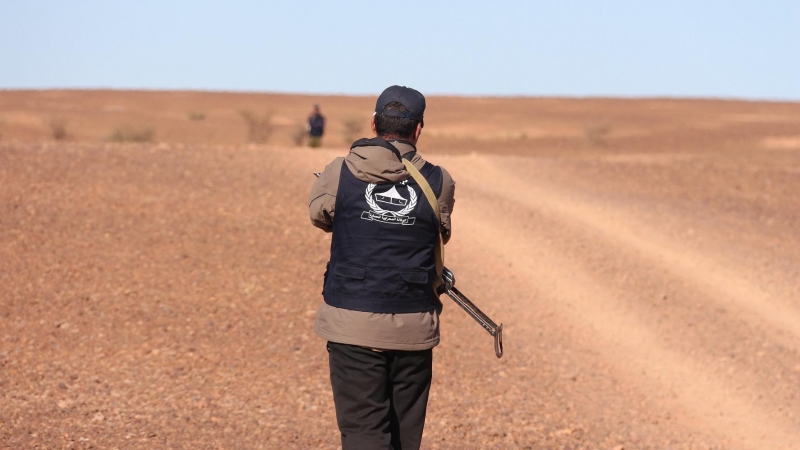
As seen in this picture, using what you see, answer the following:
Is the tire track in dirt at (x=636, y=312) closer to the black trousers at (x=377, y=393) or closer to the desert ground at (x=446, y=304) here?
the desert ground at (x=446, y=304)

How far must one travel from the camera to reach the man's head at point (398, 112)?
3.81 metres

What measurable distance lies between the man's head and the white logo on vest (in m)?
0.28

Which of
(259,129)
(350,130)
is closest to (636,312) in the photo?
(259,129)

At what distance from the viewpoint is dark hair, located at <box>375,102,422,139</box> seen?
382cm

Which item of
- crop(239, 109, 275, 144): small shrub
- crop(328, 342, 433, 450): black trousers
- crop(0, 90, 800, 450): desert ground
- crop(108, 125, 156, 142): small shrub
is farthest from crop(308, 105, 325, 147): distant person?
crop(328, 342, 433, 450): black trousers

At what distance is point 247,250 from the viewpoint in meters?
10.1

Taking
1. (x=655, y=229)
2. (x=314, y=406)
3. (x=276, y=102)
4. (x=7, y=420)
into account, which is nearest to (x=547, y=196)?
(x=655, y=229)

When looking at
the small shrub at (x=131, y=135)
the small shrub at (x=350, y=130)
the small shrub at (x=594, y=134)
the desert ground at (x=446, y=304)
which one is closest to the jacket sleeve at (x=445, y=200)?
the desert ground at (x=446, y=304)

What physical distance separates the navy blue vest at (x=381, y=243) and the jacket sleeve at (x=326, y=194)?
0.03 m

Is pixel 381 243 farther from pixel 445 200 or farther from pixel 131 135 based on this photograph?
pixel 131 135

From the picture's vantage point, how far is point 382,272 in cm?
369

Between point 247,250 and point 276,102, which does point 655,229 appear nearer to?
point 247,250

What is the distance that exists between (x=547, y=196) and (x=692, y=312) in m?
4.98

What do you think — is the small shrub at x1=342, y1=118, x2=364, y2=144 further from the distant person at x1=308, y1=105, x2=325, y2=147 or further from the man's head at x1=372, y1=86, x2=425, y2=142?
the man's head at x1=372, y1=86, x2=425, y2=142
